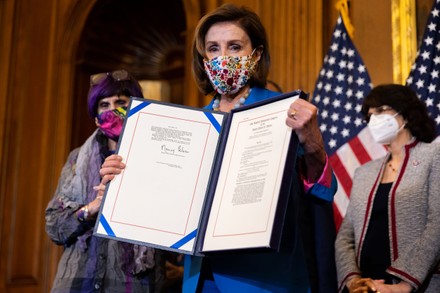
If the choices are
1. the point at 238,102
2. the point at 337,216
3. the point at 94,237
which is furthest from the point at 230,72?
the point at 337,216

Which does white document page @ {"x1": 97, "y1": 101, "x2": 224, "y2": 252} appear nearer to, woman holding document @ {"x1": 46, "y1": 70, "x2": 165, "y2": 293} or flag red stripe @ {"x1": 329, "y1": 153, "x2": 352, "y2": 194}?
woman holding document @ {"x1": 46, "y1": 70, "x2": 165, "y2": 293}

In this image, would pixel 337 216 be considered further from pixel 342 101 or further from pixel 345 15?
pixel 345 15

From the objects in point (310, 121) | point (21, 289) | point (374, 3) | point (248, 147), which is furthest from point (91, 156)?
point (21, 289)

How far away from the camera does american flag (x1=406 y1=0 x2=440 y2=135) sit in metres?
3.52

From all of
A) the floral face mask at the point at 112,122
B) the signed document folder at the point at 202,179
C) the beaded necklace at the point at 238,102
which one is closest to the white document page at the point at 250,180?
the signed document folder at the point at 202,179

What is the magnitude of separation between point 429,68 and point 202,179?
7.51 feet

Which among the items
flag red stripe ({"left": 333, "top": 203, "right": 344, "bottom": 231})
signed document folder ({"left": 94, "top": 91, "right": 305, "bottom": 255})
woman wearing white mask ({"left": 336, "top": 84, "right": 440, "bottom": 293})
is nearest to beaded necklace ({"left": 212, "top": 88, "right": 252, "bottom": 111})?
signed document folder ({"left": 94, "top": 91, "right": 305, "bottom": 255})

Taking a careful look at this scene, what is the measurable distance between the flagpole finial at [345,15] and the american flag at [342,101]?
3 cm

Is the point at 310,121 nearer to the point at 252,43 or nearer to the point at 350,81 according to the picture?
the point at 252,43

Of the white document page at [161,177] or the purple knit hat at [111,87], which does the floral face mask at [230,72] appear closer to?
the white document page at [161,177]

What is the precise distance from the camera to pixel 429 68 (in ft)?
11.6

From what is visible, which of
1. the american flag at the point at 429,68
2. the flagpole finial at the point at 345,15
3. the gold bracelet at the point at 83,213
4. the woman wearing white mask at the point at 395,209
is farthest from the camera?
the flagpole finial at the point at 345,15

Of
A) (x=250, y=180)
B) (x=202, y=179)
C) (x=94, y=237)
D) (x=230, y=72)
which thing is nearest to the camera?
(x=250, y=180)

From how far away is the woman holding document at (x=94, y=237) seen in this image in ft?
7.54
